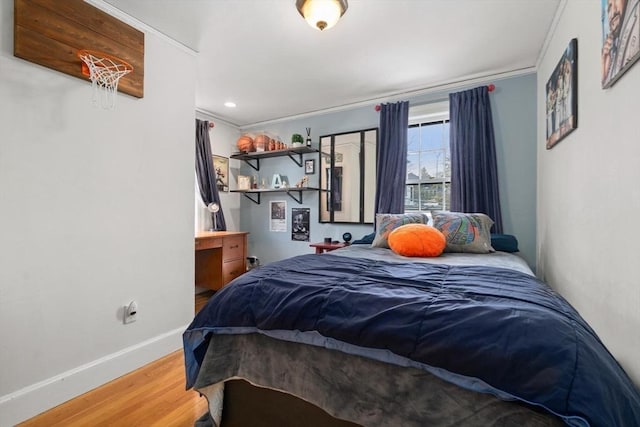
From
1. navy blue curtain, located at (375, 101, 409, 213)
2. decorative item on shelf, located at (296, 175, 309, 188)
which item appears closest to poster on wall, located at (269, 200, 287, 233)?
decorative item on shelf, located at (296, 175, 309, 188)

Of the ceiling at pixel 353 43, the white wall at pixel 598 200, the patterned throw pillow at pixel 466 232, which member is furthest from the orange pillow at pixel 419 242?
the ceiling at pixel 353 43

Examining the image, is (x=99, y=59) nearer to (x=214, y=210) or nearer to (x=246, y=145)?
(x=214, y=210)

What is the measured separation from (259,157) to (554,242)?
139 inches

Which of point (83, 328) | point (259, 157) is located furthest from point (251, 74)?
point (83, 328)

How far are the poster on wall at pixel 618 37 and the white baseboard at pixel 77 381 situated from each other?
9.61ft

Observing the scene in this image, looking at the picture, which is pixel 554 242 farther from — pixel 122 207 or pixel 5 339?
pixel 5 339

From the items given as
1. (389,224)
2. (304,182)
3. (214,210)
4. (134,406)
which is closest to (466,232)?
(389,224)

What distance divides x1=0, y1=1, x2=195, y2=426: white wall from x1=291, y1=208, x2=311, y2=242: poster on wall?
179 cm

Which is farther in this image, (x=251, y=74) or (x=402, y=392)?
(x=251, y=74)

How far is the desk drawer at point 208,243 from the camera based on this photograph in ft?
10.2

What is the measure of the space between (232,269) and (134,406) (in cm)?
201

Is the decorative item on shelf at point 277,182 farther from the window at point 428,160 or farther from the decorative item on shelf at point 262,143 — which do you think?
the window at point 428,160

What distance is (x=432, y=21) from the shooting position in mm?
2045

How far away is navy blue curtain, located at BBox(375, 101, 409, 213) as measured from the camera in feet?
10.4
